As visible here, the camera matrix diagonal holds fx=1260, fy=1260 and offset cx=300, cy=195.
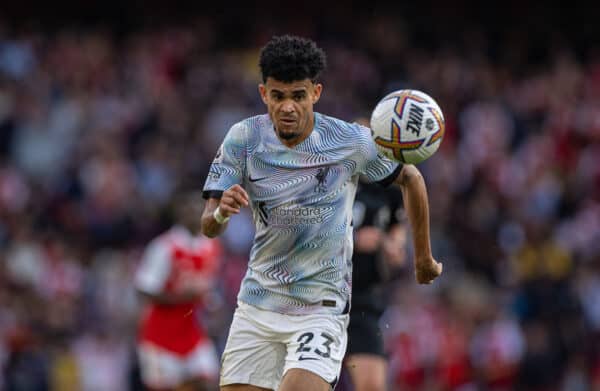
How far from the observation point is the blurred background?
44.6ft

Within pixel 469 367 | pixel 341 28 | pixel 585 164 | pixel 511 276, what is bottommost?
pixel 469 367

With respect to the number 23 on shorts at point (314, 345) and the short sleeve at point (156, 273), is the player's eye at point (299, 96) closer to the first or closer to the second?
the number 23 on shorts at point (314, 345)

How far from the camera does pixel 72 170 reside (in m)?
15.4

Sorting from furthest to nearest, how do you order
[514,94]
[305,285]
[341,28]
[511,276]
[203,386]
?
1. [341,28]
2. [514,94]
3. [511,276]
4. [203,386]
5. [305,285]

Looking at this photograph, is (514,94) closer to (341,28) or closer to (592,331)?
(341,28)

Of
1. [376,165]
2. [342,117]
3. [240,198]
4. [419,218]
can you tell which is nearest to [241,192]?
[240,198]

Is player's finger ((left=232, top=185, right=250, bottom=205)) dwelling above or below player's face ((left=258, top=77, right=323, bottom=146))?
below

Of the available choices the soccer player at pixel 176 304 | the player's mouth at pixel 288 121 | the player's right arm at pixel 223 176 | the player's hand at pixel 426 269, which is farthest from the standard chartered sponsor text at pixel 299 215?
the soccer player at pixel 176 304

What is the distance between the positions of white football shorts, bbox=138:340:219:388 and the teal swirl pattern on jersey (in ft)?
15.7

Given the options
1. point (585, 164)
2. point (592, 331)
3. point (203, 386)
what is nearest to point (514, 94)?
point (585, 164)

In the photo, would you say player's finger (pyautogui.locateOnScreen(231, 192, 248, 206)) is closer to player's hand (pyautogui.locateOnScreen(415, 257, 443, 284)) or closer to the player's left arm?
the player's left arm

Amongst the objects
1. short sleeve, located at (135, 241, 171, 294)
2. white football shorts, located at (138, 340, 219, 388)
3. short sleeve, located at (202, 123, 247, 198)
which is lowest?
white football shorts, located at (138, 340, 219, 388)

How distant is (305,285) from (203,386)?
5.07 metres

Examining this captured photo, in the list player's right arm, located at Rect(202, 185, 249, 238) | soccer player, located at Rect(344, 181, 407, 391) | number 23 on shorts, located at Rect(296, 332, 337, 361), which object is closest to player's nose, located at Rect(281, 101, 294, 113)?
player's right arm, located at Rect(202, 185, 249, 238)
